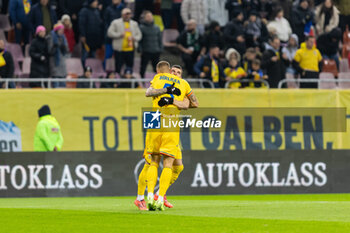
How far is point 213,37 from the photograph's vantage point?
24.5m

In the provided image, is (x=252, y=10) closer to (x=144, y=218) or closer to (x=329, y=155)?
(x=329, y=155)

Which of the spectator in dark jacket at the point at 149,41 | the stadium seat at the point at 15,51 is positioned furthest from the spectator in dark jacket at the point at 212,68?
the stadium seat at the point at 15,51

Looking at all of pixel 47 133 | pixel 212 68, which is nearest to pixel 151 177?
pixel 47 133

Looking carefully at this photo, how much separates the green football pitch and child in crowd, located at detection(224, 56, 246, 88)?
Result: 874 centimetres

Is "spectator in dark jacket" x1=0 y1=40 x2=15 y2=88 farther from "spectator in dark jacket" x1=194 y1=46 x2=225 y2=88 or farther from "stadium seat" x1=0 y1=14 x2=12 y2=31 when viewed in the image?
"spectator in dark jacket" x1=194 y1=46 x2=225 y2=88

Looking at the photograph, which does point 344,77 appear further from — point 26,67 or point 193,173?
point 26,67

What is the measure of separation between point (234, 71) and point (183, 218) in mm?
12014

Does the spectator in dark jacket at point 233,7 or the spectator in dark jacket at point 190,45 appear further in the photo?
the spectator in dark jacket at point 233,7

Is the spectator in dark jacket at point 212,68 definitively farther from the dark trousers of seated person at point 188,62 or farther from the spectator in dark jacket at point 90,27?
the spectator in dark jacket at point 90,27

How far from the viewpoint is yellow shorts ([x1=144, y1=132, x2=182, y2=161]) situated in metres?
13.8

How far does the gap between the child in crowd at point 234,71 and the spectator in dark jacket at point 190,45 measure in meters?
1.20

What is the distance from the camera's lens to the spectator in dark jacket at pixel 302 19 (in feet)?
89.2

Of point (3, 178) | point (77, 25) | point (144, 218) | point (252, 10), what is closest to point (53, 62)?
point (77, 25)

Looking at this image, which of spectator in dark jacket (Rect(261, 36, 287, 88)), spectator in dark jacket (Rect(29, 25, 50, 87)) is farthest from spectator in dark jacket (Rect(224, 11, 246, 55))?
spectator in dark jacket (Rect(29, 25, 50, 87))
